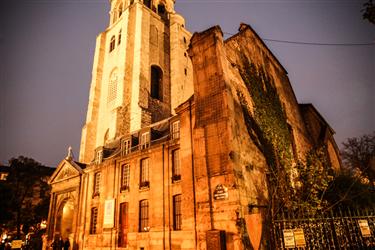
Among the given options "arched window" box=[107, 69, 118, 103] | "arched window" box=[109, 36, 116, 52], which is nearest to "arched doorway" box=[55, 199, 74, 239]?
"arched window" box=[107, 69, 118, 103]

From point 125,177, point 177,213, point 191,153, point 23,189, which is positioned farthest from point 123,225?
point 23,189

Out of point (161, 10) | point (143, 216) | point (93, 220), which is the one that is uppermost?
point (161, 10)

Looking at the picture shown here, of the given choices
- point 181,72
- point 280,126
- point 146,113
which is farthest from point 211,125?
point 181,72

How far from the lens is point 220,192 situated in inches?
327

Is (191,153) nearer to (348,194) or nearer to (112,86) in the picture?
(348,194)

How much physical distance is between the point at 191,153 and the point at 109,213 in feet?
30.3

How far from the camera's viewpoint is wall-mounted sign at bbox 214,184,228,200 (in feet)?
26.9

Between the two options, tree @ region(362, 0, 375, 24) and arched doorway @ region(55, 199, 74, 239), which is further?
arched doorway @ region(55, 199, 74, 239)

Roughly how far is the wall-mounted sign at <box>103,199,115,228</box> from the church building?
0.06 metres

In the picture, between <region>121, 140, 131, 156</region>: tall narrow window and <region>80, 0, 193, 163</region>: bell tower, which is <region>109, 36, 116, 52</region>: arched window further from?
<region>121, 140, 131, 156</region>: tall narrow window

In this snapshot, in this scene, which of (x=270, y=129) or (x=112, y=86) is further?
(x=112, y=86)

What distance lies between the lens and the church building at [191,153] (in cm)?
857

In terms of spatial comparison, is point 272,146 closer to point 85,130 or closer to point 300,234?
point 300,234

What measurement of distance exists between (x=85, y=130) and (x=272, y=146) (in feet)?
86.1
